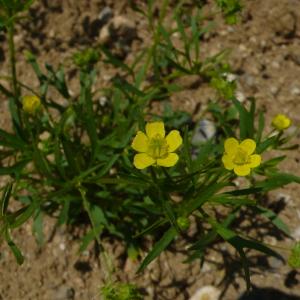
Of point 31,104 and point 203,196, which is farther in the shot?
point 31,104

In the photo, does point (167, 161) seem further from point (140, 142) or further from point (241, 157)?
point (241, 157)

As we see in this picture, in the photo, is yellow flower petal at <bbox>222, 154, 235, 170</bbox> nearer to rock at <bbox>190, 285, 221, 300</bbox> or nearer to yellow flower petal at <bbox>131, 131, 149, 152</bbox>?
yellow flower petal at <bbox>131, 131, 149, 152</bbox>

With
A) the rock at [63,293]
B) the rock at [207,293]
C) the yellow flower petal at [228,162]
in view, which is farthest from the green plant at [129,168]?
the rock at [63,293]

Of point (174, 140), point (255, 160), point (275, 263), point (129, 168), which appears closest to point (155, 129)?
point (174, 140)

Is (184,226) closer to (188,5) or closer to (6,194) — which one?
(6,194)

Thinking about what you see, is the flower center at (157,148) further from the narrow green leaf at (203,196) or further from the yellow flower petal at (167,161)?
the narrow green leaf at (203,196)

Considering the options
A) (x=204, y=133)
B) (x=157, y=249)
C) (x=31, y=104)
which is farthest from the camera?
(x=204, y=133)

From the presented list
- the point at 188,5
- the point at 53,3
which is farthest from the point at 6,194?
the point at 188,5
